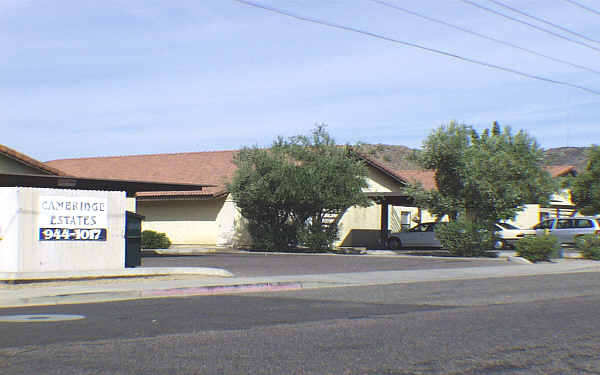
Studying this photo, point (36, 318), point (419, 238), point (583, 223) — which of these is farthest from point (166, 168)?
point (36, 318)

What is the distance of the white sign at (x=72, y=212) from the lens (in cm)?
1555

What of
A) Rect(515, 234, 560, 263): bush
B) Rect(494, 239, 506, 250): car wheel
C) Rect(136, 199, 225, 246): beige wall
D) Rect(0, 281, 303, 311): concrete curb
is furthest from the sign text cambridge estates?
Rect(494, 239, 506, 250): car wheel

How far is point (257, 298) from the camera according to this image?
1370 centimetres

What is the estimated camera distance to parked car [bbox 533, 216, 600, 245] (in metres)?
36.9

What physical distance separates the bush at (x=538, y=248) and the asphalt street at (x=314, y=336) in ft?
39.9

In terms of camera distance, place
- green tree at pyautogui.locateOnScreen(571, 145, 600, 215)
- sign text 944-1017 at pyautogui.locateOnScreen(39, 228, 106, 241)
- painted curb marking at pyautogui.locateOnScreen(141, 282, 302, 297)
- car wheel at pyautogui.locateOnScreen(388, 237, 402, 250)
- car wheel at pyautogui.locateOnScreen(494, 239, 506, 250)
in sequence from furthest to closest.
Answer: car wheel at pyautogui.locateOnScreen(388, 237, 402, 250)
car wheel at pyautogui.locateOnScreen(494, 239, 506, 250)
green tree at pyautogui.locateOnScreen(571, 145, 600, 215)
sign text 944-1017 at pyautogui.locateOnScreen(39, 228, 106, 241)
painted curb marking at pyautogui.locateOnScreen(141, 282, 302, 297)

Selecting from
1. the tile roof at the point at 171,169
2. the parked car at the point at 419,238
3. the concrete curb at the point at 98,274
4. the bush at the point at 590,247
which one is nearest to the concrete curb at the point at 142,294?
the concrete curb at the point at 98,274

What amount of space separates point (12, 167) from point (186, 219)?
11458 mm

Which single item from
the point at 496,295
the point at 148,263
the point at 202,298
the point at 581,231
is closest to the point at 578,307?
the point at 496,295

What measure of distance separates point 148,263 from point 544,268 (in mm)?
12670

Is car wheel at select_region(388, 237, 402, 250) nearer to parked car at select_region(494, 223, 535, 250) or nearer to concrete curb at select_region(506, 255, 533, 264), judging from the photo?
parked car at select_region(494, 223, 535, 250)

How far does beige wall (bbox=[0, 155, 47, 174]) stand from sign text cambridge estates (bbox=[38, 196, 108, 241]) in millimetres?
11016

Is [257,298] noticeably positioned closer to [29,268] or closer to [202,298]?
[202,298]

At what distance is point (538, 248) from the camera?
25641 millimetres
